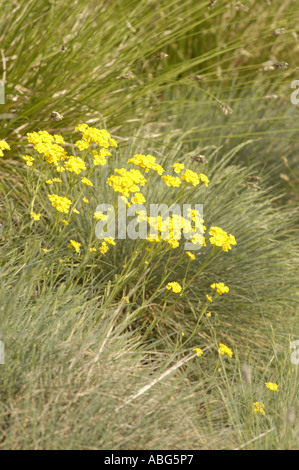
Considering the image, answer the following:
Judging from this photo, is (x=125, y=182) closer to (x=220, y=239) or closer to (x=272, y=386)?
(x=220, y=239)

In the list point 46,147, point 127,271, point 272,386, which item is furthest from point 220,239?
point 46,147

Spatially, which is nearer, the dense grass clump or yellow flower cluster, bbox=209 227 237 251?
the dense grass clump

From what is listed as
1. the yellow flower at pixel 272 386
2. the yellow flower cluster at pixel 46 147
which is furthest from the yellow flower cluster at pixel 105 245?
the yellow flower at pixel 272 386

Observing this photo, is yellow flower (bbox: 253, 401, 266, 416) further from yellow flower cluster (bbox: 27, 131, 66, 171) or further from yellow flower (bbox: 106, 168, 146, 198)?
yellow flower cluster (bbox: 27, 131, 66, 171)

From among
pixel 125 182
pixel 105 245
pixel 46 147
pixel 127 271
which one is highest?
pixel 46 147

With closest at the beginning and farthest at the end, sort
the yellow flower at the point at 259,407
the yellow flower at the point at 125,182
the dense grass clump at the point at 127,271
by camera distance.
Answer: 1. the dense grass clump at the point at 127,271
2. the yellow flower at the point at 259,407
3. the yellow flower at the point at 125,182

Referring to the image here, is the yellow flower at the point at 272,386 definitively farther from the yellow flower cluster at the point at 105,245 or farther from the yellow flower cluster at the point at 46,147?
the yellow flower cluster at the point at 46,147

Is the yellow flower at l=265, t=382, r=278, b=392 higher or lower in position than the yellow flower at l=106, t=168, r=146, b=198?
→ lower

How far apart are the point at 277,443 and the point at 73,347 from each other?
0.67 meters

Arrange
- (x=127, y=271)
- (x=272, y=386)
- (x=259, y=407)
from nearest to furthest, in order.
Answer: (x=259, y=407), (x=272, y=386), (x=127, y=271)

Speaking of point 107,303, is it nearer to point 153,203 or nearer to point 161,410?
A: point 161,410

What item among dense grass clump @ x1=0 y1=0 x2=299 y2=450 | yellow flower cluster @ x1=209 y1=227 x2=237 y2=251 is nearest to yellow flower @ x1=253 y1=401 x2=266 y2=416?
dense grass clump @ x1=0 y1=0 x2=299 y2=450

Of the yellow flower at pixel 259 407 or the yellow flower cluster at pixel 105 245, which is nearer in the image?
the yellow flower at pixel 259 407
